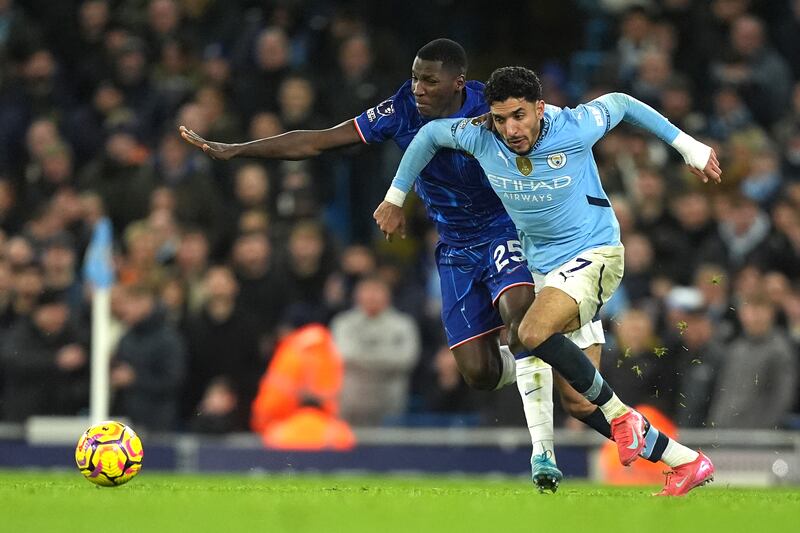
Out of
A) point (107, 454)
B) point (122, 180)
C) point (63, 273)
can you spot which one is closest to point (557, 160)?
point (107, 454)

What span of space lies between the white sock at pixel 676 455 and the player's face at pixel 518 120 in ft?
5.88

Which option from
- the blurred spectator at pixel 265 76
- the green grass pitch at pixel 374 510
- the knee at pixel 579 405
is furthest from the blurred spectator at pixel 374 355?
the knee at pixel 579 405

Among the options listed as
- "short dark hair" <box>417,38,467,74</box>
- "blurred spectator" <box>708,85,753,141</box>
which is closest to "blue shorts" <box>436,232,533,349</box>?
"short dark hair" <box>417,38,467,74</box>

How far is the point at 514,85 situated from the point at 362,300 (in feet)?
18.5

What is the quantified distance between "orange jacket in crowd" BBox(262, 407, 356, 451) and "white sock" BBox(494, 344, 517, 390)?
3.73m

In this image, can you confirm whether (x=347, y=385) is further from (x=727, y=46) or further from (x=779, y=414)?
(x=727, y=46)

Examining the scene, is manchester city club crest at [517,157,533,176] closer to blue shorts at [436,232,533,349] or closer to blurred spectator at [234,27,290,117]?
blue shorts at [436,232,533,349]

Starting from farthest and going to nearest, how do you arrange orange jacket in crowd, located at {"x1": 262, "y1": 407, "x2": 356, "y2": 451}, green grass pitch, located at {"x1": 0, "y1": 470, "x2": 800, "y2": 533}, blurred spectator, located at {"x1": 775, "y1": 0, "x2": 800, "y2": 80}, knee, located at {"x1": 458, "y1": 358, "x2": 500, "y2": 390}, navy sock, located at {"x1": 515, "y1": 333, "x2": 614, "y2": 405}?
1. blurred spectator, located at {"x1": 775, "y1": 0, "x2": 800, "y2": 80}
2. orange jacket in crowd, located at {"x1": 262, "y1": 407, "x2": 356, "y2": 451}
3. knee, located at {"x1": 458, "y1": 358, "x2": 500, "y2": 390}
4. navy sock, located at {"x1": 515, "y1": 333, "x2": 614, "y2": 405}
5. green grass pitch, located at {"x1": 0, "y1": 470, "x2": 800, "y2": 533}

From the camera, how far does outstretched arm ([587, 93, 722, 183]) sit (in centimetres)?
900

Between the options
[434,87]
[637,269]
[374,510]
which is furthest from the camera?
[637,269]

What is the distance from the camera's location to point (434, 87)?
937cm

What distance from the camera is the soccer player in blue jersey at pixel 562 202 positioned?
28.5 ft

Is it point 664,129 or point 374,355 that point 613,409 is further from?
point 374,355

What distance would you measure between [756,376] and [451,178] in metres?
4.17
